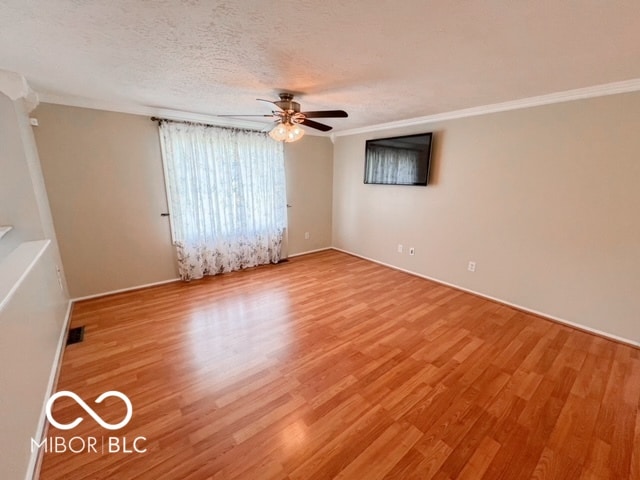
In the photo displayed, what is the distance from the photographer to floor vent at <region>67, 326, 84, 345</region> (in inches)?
91.5

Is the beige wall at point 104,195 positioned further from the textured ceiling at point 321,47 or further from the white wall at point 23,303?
the textured ceiling at point 321,47

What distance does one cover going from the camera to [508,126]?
Result: 2832 millimetres

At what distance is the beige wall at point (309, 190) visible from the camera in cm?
453

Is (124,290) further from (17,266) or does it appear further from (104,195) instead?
(17,266)

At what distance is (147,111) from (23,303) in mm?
2521

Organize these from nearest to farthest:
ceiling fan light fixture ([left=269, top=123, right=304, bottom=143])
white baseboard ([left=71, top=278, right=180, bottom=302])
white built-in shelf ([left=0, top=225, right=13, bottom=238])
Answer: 1. white built-in shelf ([left=0, top=225, right=13, bottom=238])
2. ceiling fan light fixture ([left=269, top=123, right=304, bottom=143])
3. white baseboard ([left=71, top=278, right=180, bottom=302])

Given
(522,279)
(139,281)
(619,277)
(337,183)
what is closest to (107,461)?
(139,281)

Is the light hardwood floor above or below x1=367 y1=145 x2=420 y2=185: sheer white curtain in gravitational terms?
below

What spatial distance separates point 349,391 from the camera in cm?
181

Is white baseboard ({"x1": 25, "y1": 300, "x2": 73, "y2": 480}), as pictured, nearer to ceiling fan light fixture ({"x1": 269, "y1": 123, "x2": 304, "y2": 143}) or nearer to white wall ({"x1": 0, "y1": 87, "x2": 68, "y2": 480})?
white wall ({"x1": 0, "y1": 87, "x2": 68, "y2": 480})

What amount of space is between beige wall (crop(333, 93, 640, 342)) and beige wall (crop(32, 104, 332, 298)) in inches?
133

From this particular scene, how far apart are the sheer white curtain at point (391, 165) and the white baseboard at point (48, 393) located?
13.4 feet

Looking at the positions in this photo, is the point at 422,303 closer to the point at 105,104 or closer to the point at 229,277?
the point at 229,277

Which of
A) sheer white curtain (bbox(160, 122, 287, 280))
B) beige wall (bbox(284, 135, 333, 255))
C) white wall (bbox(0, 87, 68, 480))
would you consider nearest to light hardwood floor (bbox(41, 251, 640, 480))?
white wall (bbox(0, 87, 68, 480))
